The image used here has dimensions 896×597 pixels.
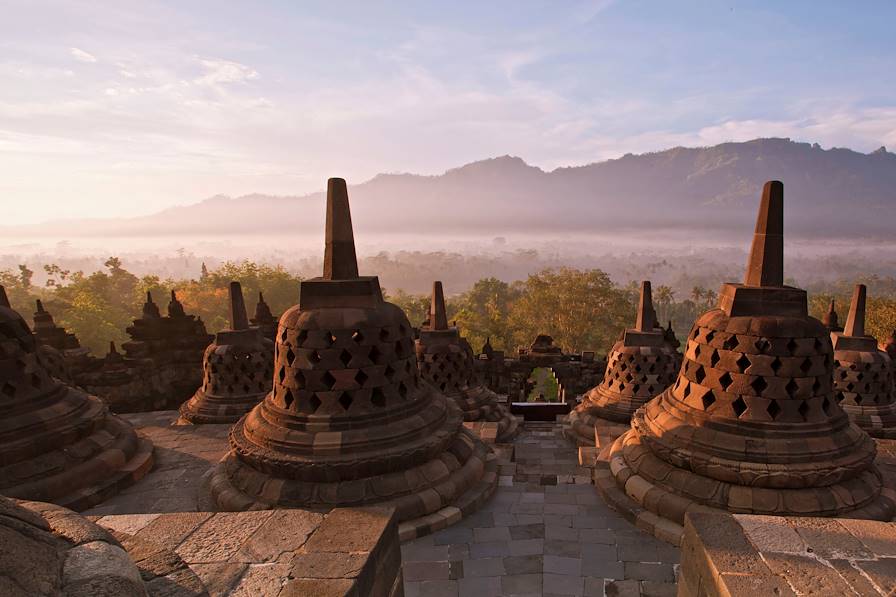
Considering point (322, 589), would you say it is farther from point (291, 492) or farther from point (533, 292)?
point (533, 292)

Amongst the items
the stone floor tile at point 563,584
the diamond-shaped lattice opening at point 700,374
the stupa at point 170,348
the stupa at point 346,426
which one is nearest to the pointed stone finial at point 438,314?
the stupa at point 346,426

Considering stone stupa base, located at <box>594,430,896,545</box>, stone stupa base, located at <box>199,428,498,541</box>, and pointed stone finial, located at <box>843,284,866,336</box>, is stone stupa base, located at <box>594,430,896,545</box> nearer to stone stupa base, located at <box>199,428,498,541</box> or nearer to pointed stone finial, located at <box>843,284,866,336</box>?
stone stupa base, located at <box>199,428,498,541</box>

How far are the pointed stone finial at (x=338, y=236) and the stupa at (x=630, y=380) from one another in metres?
8.26

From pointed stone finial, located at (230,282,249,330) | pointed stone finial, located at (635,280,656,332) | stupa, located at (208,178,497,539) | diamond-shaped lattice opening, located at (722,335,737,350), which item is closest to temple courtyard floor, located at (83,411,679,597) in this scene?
stupa, located at (208,178,497,539)

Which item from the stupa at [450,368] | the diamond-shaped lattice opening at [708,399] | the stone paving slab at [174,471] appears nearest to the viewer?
the diamond-shaped lattice opening at [708,399]

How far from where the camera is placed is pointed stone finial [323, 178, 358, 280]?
671 cm

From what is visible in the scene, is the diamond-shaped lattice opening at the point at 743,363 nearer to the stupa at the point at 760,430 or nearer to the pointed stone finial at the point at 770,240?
the stupa at the point at 760,430

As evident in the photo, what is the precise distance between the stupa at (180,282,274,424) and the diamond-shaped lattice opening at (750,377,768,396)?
10.5 m

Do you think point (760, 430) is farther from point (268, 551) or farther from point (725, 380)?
point (268, 551)

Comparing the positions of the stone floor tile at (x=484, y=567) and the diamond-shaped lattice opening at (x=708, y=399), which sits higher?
the diamond-shaped lattice opening at (x=708, y=399)

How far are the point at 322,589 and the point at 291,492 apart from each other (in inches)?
131

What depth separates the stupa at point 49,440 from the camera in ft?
22.2

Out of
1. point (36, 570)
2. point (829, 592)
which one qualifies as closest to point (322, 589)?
point (36, 570)

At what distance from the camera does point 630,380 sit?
1227cm
